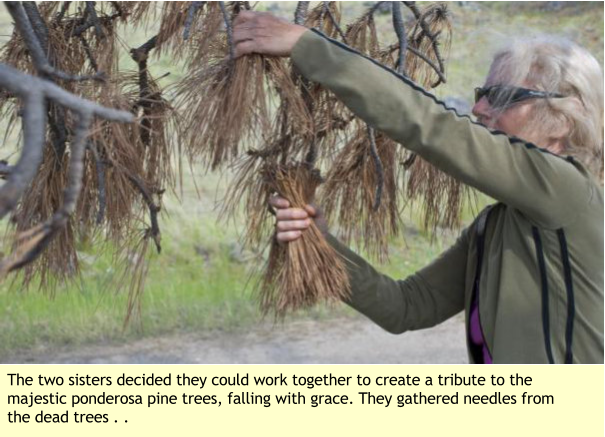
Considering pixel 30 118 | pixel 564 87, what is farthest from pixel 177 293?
pixel 30 118

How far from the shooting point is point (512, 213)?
159 cm

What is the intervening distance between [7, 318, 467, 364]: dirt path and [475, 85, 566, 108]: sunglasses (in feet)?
6.90

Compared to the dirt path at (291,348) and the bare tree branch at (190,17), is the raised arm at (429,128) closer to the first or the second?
the bare tree branch at (190,17)

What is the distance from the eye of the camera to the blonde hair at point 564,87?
5.37 ft

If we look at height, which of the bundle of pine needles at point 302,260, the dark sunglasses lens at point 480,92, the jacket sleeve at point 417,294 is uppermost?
the dark sunglasses lens at point 480,92

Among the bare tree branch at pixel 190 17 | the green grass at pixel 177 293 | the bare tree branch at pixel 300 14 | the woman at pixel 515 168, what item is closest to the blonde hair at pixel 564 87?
the woman at pixel 515 168

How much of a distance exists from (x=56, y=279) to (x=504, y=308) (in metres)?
0.83

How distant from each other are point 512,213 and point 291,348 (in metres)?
2.29

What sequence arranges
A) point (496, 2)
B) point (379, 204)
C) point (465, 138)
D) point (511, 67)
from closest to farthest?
point (465, 138) → point (511, 67) → point (379, 204) → point (496, 2)

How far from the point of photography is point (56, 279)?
170cm

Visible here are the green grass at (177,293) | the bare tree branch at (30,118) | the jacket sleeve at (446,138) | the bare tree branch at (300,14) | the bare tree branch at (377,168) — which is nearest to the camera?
the bare tree branch at (30,118)

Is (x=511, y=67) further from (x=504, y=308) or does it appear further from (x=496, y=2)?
(x=496, y=2)

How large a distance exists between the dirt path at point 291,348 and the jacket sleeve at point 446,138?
2224 millimetres
